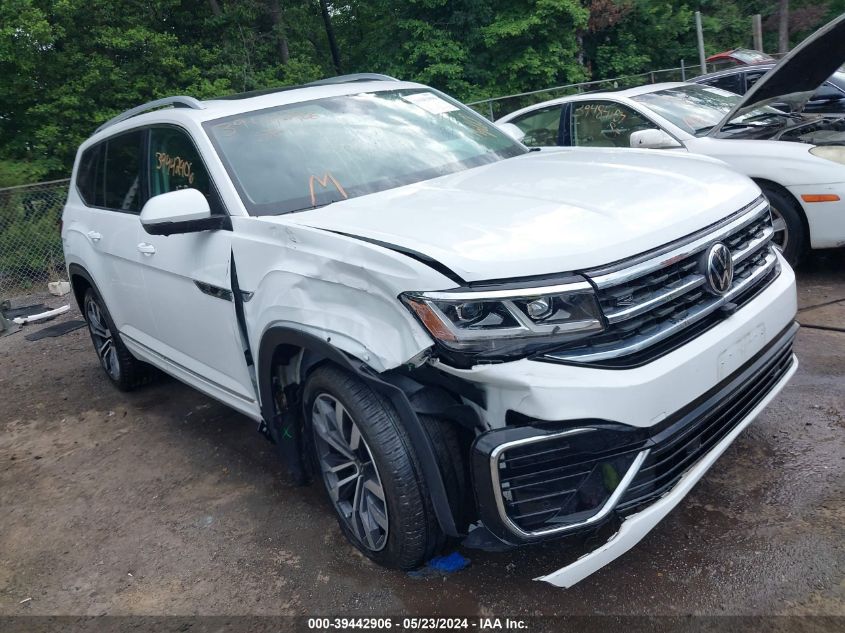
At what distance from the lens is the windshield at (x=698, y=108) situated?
630 cm

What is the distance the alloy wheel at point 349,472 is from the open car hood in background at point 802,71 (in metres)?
3.96

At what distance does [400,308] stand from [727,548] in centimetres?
155

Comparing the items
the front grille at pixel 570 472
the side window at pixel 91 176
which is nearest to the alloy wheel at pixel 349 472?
the front grille at pixel 570 472

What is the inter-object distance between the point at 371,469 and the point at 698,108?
5.33m

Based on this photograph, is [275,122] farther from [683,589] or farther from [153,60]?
[153,60]

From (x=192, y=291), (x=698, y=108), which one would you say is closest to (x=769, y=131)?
(x=698, y=108)

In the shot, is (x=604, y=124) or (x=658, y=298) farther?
(x=604, y=124)

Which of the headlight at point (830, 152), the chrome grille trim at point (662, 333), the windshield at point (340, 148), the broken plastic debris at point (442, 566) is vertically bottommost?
the broken plastic debris at point (442, 566)

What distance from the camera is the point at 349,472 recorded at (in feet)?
9.89

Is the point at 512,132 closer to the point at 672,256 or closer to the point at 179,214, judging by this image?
the point at 179,214

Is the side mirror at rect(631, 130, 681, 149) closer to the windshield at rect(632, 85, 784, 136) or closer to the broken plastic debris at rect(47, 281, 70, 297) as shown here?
the windshield at rect(632, 85, 784, 136)

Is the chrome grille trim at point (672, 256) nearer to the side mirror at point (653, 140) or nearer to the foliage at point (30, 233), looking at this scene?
the side mirror at point (653, 140)

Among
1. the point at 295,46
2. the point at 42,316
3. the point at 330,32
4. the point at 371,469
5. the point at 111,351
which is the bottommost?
the point at 42,316

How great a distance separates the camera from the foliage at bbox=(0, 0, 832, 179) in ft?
55.2
